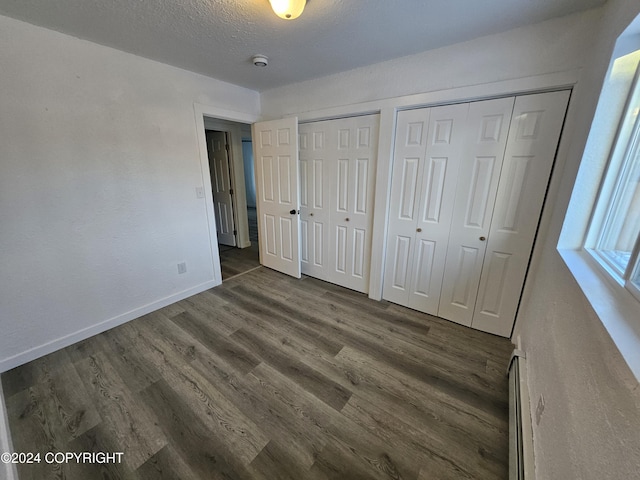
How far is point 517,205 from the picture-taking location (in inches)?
69.8

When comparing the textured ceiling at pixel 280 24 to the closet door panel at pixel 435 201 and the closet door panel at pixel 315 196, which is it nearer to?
the closet door panel at pixel 435 201

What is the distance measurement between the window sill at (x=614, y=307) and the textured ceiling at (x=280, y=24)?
1518 millimetres

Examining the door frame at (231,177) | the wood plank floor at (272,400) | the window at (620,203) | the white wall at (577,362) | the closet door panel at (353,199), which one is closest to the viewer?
the white wall at (577,362)

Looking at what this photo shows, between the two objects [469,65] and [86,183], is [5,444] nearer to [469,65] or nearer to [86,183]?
[86,183]

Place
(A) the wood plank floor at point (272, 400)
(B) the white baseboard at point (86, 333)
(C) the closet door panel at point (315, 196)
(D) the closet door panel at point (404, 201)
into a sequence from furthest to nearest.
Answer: (C) the closet door panel at point (315, 196) → (D) the closet door panel at point (404, 201) → (B) the white baseboard at point (86, 333) → (A) the wood plank floor at point (272, 400)

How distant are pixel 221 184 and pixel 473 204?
12.6 feet

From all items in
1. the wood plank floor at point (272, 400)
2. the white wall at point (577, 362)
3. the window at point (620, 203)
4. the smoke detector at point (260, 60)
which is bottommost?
the wood plank floor at point (272, 400)

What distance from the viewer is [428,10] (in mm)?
1429

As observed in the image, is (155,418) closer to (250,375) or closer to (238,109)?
(250,375)

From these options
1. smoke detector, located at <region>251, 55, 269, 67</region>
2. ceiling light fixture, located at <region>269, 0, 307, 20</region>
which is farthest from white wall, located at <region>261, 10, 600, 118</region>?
ceiling light fixture, located at <region>269, 0, 307, 20</region>

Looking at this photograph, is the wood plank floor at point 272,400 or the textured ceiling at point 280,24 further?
the textured ceiling at point 280,24

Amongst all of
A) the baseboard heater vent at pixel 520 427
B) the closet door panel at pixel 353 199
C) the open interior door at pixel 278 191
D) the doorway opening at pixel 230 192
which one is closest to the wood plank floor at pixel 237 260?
the doorway opening at pixel 230 192

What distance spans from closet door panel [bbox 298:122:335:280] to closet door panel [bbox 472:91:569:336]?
1581mm

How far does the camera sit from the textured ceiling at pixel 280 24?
54.6 inches
